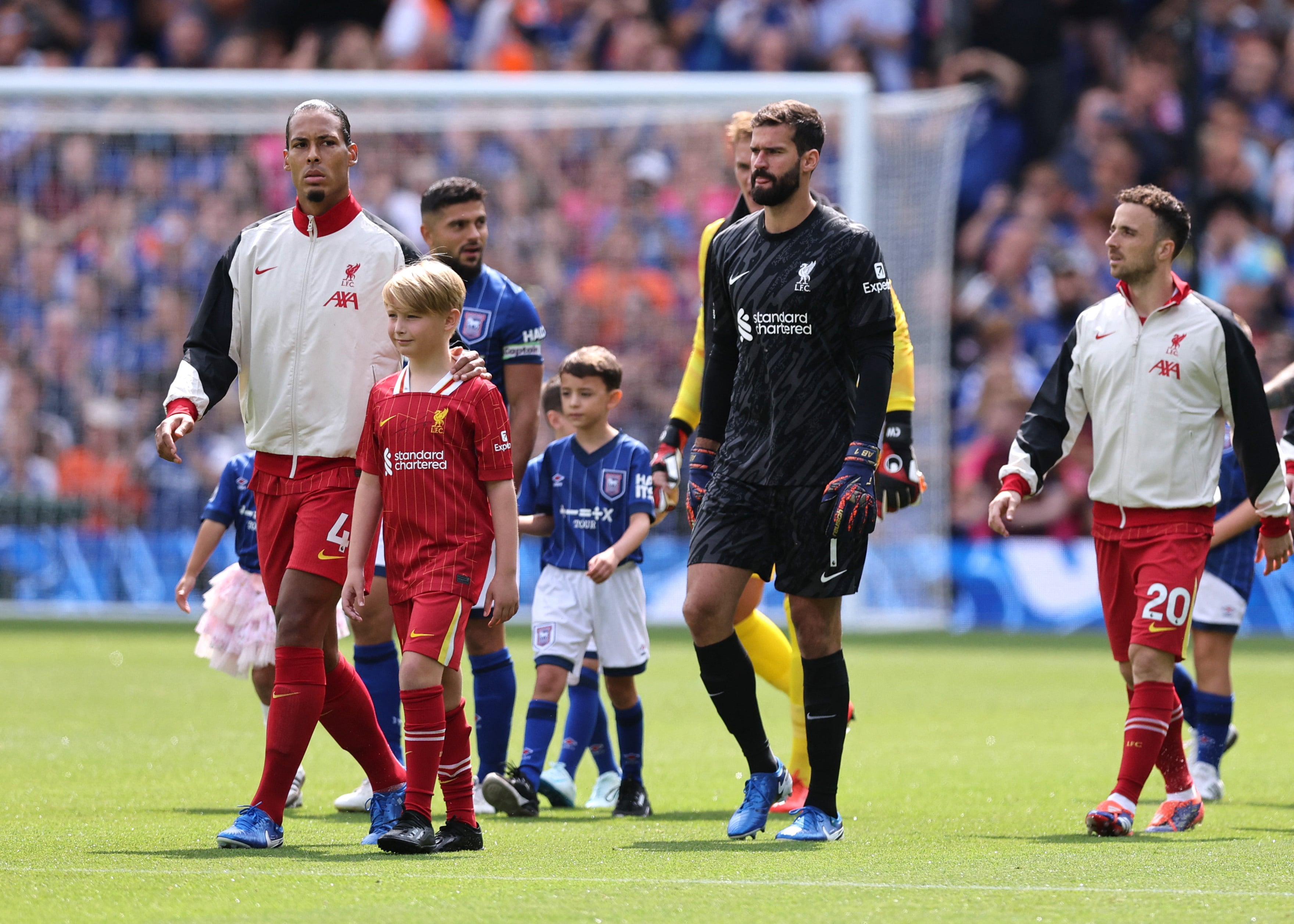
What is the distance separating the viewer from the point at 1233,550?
8625 millimetres

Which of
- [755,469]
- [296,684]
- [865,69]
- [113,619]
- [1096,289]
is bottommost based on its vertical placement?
[113,619]

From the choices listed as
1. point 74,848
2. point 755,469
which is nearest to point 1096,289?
point 755,469

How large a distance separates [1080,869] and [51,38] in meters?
20.0

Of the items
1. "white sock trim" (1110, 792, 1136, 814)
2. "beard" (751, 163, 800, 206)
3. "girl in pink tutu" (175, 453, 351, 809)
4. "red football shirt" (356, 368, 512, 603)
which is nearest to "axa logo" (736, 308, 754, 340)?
"beard" (751, 163, 800, 206)

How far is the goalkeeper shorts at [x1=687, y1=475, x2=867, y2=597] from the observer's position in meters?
6.13

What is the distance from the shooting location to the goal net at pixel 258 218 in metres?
17.3

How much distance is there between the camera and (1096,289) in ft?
66.0

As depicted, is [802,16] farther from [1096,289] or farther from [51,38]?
[51,38]

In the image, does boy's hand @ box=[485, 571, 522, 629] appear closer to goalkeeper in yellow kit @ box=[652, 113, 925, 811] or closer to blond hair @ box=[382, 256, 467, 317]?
blond hair @ box=[382, 256, 467, 317]

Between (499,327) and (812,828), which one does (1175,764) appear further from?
(499,327)

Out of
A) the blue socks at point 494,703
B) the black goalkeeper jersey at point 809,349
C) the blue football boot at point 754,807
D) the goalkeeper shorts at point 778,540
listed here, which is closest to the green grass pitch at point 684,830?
the blue football boot at point 754,807

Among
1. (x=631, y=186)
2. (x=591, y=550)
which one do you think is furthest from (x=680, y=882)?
(x=631, y=186)

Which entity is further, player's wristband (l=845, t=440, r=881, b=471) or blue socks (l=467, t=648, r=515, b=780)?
blue socks (l=467, t=648, r=515, b=780)

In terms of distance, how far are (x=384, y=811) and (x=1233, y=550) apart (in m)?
4.52
